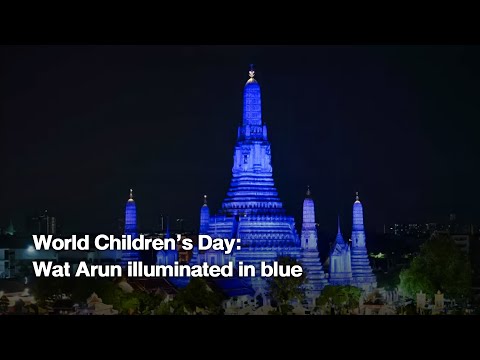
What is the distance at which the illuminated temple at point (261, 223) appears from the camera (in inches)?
1005

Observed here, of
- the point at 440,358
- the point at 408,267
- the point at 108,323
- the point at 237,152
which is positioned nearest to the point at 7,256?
the point at 237,152

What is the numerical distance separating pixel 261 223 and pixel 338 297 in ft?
11.5

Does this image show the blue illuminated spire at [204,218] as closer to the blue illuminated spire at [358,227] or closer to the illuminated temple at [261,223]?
the illuminated temple at [261,223]

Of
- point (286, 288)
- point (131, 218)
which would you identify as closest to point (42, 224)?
point (131, 218)

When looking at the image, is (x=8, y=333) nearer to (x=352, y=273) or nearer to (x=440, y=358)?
(x=440, y=358)

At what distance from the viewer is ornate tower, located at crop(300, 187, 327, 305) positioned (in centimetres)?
2522

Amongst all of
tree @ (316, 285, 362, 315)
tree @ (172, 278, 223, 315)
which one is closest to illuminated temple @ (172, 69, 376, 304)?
tree @ (316, 285, 362, 315)

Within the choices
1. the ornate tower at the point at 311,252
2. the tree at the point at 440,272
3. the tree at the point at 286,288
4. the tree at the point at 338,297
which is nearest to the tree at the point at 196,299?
the tree at the point at 286,288

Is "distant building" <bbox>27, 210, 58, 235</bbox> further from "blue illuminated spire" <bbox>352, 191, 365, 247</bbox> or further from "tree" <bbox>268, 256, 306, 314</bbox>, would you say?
"blue illuminated spire" <bbox>352, 191, 365, 247</bbox>

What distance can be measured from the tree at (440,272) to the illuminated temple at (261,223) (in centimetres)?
166

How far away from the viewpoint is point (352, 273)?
1029 inches

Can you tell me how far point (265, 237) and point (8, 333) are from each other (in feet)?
36.7

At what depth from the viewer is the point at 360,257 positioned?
2647 centimetres

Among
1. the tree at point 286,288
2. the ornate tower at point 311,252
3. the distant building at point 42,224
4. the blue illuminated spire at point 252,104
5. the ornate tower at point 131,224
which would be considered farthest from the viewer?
the blue illuminated spire at point 252,104
